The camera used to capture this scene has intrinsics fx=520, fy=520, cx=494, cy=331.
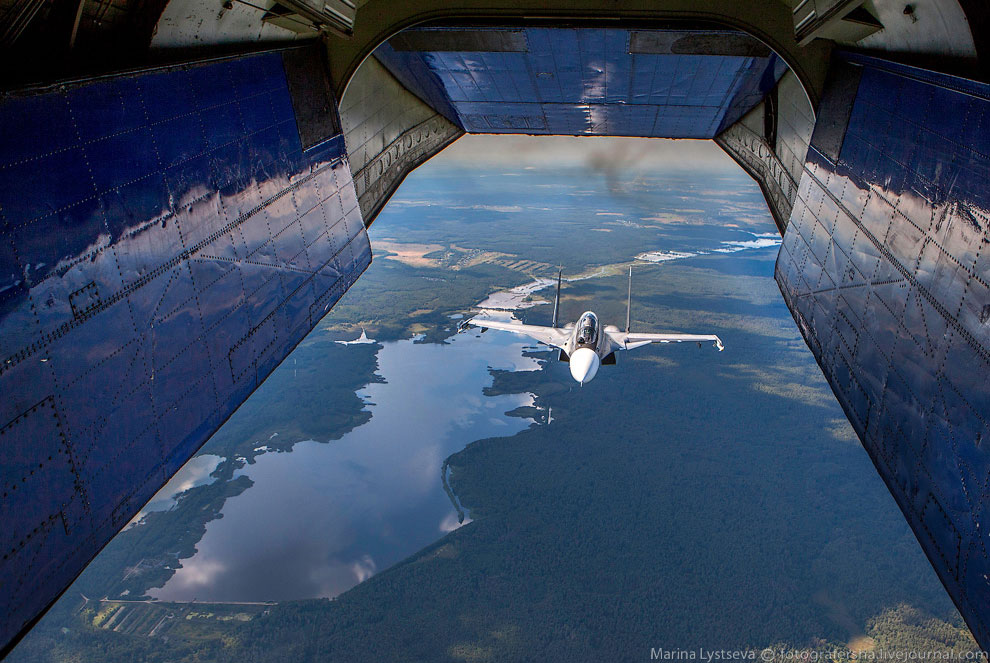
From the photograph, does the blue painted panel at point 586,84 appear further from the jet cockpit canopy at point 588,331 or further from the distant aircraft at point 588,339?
the jet cockpit canopy at point 588,331

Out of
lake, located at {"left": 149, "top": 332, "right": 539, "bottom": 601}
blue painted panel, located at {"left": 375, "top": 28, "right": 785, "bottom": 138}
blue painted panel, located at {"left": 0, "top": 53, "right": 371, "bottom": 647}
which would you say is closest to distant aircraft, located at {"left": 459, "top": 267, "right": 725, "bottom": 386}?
blue painted panel, located at {"left": 375, "top": 28, "right": 785, "bottom": 138}

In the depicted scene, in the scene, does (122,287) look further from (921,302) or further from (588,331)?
(588,331)

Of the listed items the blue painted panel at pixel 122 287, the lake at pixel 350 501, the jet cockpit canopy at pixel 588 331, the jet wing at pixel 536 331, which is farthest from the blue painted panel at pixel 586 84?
the lake at pixel 350 501

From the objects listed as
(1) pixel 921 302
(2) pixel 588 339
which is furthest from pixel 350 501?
(1) pixel 921 302

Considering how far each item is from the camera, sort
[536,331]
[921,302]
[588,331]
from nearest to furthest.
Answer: [921,302] → [588,331] → [536,331]

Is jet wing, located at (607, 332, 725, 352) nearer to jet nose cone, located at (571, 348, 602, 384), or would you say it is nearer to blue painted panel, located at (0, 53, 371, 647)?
jet nose cone, located at (571, 348, 602, 384)

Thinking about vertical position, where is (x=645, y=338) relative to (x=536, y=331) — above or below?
above

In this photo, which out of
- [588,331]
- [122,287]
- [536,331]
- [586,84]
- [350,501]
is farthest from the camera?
[350,501]
